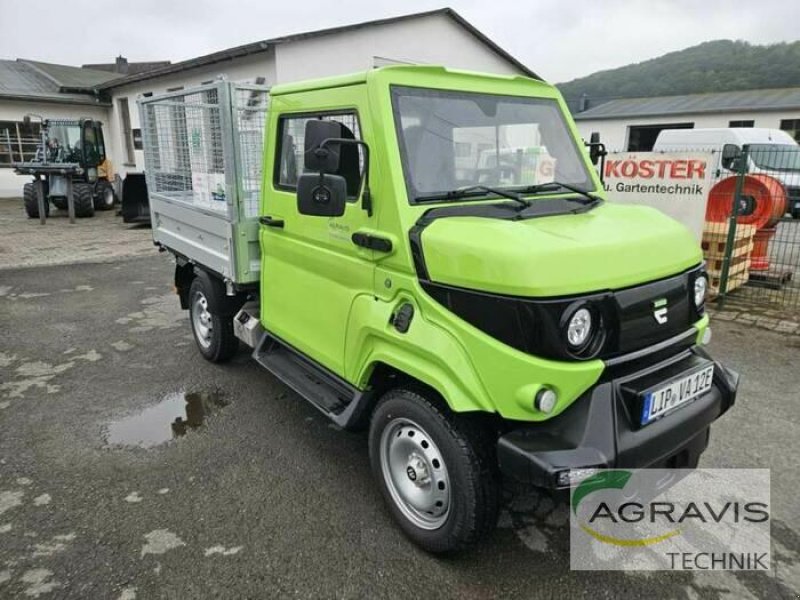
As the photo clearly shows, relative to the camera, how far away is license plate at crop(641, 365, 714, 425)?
234 cm

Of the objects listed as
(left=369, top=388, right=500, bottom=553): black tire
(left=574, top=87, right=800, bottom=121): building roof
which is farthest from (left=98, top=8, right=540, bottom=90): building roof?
(left=574, top=87, right=800, bottom=121): building roof

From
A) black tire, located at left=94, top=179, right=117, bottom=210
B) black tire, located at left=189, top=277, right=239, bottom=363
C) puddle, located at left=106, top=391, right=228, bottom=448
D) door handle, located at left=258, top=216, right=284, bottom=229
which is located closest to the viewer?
door handle, located at left=258, top=216, right=284, bottom=229

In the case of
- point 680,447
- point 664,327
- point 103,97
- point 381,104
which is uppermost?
point 103,97

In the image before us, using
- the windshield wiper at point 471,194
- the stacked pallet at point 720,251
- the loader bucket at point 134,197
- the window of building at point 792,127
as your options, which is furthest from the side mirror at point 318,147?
the window of building at point 792,127

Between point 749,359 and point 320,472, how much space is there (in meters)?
4.19

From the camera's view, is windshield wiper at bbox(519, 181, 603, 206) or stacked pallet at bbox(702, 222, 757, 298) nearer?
windshield wiper at bbox(519, 181, 603, 206)

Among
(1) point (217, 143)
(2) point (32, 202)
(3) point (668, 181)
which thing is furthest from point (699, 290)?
(2) point (32, 202)

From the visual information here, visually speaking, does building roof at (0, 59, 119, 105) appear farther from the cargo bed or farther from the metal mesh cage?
the metal mesh cage

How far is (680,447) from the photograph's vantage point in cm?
248

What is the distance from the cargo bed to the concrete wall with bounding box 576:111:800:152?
21.2 metres

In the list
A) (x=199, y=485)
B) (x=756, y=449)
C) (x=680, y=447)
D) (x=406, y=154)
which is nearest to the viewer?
(x=680, y=447)

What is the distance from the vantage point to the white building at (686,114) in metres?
26.1

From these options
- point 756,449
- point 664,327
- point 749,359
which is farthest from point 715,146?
point 664,327

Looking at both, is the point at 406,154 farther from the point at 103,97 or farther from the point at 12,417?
the point at 103,97
